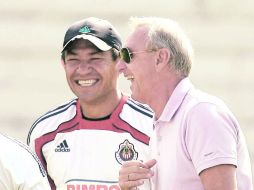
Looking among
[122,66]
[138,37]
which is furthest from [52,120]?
[138,37]

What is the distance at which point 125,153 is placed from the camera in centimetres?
409

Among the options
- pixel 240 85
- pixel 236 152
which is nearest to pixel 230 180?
pixel 236 152

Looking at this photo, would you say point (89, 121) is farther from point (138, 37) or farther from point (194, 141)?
point (194, 141)

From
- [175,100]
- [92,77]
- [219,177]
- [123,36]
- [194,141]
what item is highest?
[123,36]

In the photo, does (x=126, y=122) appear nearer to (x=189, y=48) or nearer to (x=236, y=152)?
(x=189, y=48)

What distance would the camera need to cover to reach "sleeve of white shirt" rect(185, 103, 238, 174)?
9.53 ft

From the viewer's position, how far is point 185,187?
9.89 feet

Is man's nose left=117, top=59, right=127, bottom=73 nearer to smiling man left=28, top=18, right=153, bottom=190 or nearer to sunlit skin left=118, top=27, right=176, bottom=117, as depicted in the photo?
sunlit skin left=118, top=27, right=176, bottom=117

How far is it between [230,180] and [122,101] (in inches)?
55.1

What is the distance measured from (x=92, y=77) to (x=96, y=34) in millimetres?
197

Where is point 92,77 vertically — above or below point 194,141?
above

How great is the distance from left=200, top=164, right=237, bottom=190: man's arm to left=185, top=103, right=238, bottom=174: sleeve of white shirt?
2cm

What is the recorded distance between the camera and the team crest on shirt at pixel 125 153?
4074 millimetres

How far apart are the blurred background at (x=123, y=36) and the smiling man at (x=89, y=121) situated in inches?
46.3
